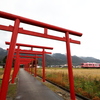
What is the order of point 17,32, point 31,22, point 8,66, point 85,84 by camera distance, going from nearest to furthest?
point 8,66 < point 17,32 < point 31,22 < point 85,84

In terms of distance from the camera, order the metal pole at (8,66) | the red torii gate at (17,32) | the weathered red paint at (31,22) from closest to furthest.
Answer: the metal pole at (8,66)
the red torii gate at (17,32)
the weathered red paint at (31,22)

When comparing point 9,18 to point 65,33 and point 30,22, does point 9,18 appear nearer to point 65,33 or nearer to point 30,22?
point 30,22

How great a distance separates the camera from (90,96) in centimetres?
496

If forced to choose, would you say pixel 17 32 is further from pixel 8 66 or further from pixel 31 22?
pixel 8 66

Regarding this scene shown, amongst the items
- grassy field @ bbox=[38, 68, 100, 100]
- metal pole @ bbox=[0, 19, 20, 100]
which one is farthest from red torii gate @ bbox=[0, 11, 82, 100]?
grassy field @ bbox=[38, 68, 100, 100]

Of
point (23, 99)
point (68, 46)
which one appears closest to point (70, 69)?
point (68, 46)

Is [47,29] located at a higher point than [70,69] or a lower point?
higher

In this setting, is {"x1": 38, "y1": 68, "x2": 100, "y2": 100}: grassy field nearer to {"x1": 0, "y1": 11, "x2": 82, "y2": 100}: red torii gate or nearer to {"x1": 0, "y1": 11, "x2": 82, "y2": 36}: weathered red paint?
{"x1": 0, "y1": 11, "x2": 82, "y2": 100}: red torii gate

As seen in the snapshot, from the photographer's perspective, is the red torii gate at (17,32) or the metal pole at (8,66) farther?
the red torii gate at (17,32)

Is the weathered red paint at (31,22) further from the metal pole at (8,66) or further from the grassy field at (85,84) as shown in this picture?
the grassy field at (85,84)

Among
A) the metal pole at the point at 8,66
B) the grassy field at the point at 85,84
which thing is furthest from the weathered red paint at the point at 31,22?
the grassy field at the point at 85,84

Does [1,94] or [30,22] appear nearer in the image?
[1,94]

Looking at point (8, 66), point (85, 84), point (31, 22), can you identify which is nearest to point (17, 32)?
point (31, 22)

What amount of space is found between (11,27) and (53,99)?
3.64 m
